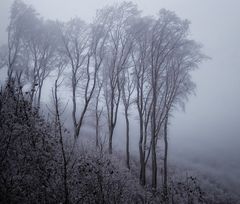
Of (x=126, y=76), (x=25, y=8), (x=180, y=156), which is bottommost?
(x=180, y=156)

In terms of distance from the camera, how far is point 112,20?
54.2 feet

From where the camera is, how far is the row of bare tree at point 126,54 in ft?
47.7

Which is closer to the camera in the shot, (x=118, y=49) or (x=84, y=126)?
(x=118, y=49)

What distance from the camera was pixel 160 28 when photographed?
47.4 feet

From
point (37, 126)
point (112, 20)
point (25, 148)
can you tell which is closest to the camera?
point (25, 148)

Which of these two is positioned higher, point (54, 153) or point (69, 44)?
point (69, 44)

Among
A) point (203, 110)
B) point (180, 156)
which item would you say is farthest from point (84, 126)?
point (203, 110)

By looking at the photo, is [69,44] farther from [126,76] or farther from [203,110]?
[203,110]

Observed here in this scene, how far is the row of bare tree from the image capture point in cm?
1454

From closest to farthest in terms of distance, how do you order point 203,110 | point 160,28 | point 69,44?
1. point 160,28
2. point 69,44
3. point 203,110

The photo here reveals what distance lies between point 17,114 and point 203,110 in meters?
85.6

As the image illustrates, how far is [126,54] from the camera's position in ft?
53.6

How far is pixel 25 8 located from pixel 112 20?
7609 millimetres

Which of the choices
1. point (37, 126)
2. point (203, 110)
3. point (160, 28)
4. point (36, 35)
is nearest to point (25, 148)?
point (37, 126)
